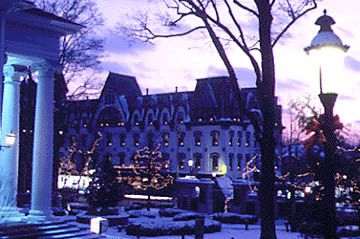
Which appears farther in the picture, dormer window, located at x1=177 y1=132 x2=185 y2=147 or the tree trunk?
dormer window, located at x1=177 y1=132 x2=185 y2=147

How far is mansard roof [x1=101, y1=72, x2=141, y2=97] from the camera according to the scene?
274 feet

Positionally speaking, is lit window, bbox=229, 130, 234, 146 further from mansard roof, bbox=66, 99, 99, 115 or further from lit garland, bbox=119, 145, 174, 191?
mansard roof, bbox=66, 99, 99, 115

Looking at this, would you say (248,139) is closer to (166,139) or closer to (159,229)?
(166,139)

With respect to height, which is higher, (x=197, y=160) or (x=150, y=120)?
(x=150, y=120)

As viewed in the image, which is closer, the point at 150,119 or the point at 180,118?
the point at 180,118

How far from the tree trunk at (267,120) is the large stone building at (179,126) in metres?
41.8

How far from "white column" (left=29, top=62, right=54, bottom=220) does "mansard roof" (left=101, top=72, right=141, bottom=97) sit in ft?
191

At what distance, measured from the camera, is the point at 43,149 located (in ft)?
79.0

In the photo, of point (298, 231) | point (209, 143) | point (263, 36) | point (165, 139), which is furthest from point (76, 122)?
point (263, 36)

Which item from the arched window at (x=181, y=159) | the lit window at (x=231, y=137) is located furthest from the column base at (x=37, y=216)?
the arched window at (x=181, y=159)

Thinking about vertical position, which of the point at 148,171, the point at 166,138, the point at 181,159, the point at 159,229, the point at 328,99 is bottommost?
the point at 159,229

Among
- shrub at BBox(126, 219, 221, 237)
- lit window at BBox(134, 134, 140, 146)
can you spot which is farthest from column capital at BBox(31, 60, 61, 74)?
lit window at BBox(134, 134, 140, 146)

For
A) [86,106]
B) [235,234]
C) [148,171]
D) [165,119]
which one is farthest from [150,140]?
[235,234]

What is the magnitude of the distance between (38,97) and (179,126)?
49.2 meters
